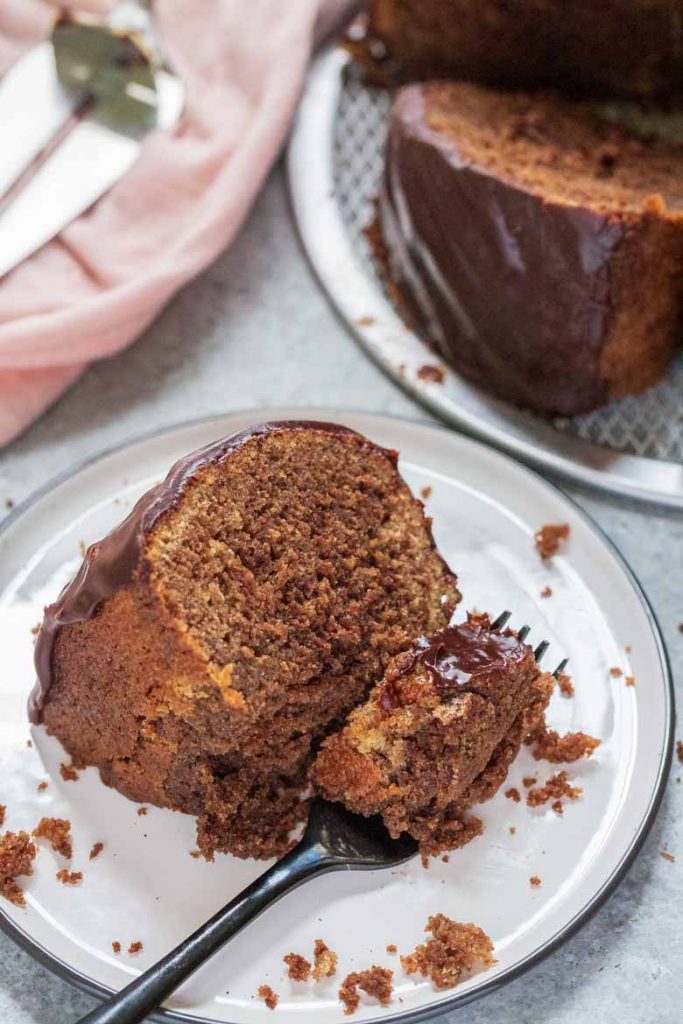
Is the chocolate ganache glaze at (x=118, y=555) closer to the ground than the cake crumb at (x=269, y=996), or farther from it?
farther from it

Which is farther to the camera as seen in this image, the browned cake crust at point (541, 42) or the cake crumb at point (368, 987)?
the browned cake crust at point (541, 42)


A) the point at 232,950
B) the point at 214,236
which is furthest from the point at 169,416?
the point at 232,950

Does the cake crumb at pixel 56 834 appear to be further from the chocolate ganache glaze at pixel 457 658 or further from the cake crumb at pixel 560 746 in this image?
the cake crumb at pixel 560 746

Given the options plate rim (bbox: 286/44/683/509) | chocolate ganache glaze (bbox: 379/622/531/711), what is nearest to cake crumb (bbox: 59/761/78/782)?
chocolate ganache glaze (bbox: 379/622/531/711)

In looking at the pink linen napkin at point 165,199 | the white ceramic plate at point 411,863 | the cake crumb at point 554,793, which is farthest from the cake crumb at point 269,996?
the pink linen napkin at point 165,199

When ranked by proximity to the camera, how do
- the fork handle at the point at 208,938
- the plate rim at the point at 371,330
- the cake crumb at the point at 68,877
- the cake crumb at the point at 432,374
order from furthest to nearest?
the cake crumb at the point at 432,374
the plate rim at the point at 371,330
the cake crumb at the point at 68,877
the fork handle at the point at 208,938

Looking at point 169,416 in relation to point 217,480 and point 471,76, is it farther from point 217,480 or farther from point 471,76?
point 471,76

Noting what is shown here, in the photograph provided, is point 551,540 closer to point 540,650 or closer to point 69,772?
point 540,650

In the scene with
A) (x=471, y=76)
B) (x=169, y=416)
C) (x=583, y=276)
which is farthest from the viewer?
(x=471, y=76)
